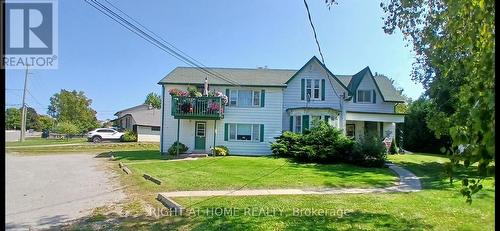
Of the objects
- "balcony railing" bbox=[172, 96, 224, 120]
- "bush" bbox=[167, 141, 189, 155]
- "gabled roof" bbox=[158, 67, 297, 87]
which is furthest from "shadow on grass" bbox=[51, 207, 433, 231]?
"gabled roof" bbox=[158, 67, 297, 87]

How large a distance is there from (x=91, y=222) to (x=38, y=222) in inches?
34.8

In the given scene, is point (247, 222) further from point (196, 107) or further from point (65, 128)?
point (196, 107)

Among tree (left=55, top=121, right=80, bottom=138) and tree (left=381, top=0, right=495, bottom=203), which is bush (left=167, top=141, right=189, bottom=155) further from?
tree (left=381, top=0, right=495, bottom=203)

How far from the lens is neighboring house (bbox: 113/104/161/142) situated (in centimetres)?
4297

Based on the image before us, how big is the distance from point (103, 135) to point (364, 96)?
90.6 ft

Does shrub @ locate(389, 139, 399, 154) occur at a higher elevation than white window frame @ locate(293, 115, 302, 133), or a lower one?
lower

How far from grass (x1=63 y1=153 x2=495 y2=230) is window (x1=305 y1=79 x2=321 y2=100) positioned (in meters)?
15.2

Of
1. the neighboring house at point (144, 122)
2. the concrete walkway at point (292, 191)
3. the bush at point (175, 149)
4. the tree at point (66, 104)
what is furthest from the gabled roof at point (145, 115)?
the concrete walkway at point (292, 191)

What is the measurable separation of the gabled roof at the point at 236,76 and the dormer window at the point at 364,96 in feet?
17.3

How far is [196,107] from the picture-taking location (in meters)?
22.0

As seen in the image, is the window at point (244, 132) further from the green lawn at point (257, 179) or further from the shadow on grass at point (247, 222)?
the shadow on grass at point (247, 222)

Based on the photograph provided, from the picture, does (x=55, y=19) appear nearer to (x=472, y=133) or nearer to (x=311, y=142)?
(x=472, y=133)

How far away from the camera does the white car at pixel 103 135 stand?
36.5m

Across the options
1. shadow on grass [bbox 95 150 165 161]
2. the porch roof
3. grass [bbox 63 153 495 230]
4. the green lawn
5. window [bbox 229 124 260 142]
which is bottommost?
shadow on grass [bbox 95 150 165 161]
